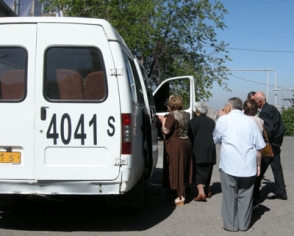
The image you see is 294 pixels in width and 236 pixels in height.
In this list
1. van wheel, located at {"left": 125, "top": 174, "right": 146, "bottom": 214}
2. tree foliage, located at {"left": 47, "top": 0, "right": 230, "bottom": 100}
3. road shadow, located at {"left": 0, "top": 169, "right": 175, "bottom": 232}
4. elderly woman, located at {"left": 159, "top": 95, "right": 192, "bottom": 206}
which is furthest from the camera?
tree foliage, located at {"left": 47, "top": 0, "right": 230, "bottom": 100}

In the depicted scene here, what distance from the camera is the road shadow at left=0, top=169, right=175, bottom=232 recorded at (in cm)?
572

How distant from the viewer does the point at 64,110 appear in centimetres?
487

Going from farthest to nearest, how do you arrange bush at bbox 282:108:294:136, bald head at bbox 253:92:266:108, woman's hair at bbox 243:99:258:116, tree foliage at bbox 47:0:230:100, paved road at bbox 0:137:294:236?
bush at bbox 282:108:294:136, tree foliage at bbox 47:0:230:100, bald head at bbox 253:92:266:108, woman's hair at bbox 243:99:258:116, paved road at bbox 0:137:294:236

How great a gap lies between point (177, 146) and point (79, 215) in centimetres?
176

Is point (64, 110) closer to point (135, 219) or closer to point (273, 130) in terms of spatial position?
point (135, 219)

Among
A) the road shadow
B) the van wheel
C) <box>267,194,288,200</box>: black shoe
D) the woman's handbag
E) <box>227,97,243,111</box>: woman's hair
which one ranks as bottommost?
the road shadow

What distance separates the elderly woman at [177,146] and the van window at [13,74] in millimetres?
2566

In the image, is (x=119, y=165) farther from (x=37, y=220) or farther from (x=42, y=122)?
(x=37, y=220)

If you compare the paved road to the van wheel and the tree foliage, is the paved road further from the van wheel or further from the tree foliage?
the tree foliage

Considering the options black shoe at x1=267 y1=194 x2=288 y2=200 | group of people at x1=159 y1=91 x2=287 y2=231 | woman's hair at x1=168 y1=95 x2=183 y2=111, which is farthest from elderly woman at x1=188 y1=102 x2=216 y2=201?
black shoe at x1=267 y1=194 x2=288 y2=200

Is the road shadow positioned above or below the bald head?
below

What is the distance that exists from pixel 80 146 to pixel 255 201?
11.0 feet

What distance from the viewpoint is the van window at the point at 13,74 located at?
16.2 ft

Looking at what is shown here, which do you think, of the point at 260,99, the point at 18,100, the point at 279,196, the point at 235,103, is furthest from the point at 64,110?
the point at 279,196
